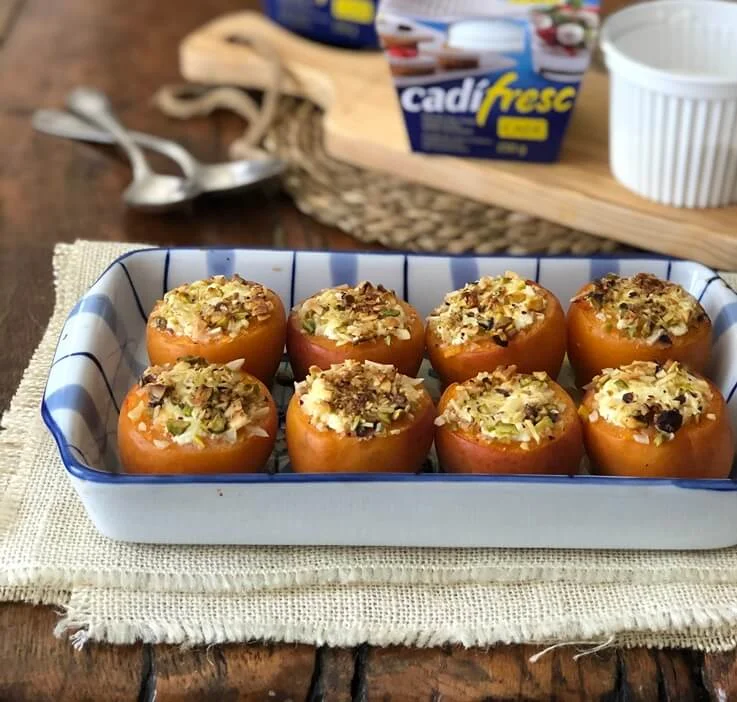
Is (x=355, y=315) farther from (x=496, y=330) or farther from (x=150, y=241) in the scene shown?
→ (x=150, y=241)

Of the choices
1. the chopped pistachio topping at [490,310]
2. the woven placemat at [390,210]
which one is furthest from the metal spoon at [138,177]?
the chopped pistachio topping at [490,310]

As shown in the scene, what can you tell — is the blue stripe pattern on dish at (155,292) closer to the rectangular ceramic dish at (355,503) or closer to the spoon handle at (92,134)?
the rectangular ceramic dish at (355,503)

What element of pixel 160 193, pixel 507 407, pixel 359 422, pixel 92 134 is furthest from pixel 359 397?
pixel 92 134

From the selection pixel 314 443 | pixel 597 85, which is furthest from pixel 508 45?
pixel 314 443

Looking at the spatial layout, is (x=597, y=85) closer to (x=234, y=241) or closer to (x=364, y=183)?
(x=364, y=183)

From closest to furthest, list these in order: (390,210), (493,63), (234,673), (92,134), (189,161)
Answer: (234,673) → (493,63) → (390,210) → (189,161) → (92,134)

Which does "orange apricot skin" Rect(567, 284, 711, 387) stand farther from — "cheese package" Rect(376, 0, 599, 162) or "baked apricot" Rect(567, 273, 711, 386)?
"cheese package" Rect(376, 0, 599, 162)
